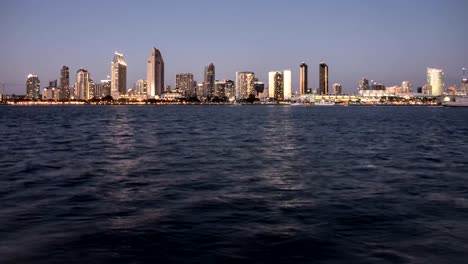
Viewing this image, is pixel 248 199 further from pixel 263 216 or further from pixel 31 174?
pixel 31 174

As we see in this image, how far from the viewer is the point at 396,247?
38.2 feet

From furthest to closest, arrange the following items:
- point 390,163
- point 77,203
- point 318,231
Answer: point 390,163, point 77,203, point 318,231

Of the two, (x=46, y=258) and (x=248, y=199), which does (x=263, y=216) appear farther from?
(x=46, y=258)

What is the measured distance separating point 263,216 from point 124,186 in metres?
7.74

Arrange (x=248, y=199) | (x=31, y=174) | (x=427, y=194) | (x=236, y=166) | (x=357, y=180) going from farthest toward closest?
(x=236, y=166) < (x=31, y=174) < (x=357, y=180) < (x=427, y=194) < (x=248, y=199)

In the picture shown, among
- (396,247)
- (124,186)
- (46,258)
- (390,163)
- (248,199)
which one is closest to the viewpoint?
(46,258)

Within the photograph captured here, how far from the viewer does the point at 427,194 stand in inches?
742

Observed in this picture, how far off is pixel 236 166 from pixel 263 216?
12313mm

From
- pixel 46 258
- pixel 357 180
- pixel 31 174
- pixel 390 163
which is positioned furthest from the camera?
pixel 390 163

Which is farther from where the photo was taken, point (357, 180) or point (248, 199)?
point (357, 180)


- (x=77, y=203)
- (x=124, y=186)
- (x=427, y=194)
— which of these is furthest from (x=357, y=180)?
(x=77, y=203)

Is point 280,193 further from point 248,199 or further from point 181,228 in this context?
point 181,228

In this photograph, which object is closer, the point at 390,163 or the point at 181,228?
the point at 181,228

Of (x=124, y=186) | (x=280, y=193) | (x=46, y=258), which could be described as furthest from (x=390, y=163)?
(x=46, y=258)
